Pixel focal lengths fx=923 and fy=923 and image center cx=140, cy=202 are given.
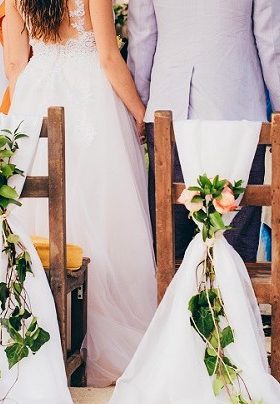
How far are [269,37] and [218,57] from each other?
0.20 m

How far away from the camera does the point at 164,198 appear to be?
2.99 m

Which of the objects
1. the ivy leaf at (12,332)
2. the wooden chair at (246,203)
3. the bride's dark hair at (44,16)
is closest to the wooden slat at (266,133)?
the wooden chair at (246,203)

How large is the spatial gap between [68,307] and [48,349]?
18.2 inches

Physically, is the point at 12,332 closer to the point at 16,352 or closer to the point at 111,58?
the point at 16,352

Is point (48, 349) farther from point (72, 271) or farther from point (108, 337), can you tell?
point (108, 337)

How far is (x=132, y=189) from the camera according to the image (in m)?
3.74

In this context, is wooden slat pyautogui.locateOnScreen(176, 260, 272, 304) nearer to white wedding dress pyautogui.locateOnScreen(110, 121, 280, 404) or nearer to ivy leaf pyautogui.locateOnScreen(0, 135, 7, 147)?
white wedding dress pyautogui.locateOnScreen(110, 121, 280, 404)

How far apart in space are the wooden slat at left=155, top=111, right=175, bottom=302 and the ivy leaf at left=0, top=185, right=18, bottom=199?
47 cm

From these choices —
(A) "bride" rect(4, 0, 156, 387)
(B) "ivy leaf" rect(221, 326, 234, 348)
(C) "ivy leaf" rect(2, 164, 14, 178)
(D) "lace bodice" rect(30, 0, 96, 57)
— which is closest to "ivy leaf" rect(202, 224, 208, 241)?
(B) "ivy leaf" rect(221, 326, 234, 348)

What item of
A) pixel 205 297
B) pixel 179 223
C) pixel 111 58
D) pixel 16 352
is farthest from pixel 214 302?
pixel 111 58

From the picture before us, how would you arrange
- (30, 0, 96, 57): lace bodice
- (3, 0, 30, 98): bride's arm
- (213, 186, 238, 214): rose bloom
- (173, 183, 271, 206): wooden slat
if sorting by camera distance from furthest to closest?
(3, 0, 30, 98): bride's arm, (30, 0, 96, 57): lace bodice, (173, 183, 271, 206): wooden slat, (213, 186, 238, 214): rose bloom

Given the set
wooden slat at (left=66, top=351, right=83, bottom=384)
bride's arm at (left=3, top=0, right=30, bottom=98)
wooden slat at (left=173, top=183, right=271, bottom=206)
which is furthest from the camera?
bride's arm at (left=3, top=0, right=30, bottom=98)

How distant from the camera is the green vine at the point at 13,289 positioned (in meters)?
2.98

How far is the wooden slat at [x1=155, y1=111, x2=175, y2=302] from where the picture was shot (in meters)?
2.96
